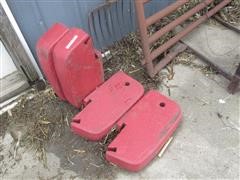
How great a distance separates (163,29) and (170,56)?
0.75ft

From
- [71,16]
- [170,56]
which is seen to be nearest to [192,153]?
[170,56]

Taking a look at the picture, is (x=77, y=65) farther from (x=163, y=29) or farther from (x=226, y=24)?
(x=226, y=24)

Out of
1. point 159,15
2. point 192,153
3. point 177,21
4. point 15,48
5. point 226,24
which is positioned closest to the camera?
point 192,153

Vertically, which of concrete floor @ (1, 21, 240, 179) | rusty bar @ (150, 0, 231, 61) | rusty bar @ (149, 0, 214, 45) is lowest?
concrete floor @ (1, 21, 240, 179)

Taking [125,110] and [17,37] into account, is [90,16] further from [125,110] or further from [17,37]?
[125,110]

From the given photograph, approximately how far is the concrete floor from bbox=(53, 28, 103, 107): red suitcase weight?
309mm

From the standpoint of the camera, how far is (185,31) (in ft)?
7.18

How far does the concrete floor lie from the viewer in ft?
5.38

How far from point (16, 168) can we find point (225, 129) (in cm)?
128

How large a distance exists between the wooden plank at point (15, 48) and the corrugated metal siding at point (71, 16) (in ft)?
0.22

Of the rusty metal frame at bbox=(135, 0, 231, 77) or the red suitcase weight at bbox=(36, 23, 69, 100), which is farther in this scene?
the rusty metal frame at bbox=(135, 0, 231, 77)

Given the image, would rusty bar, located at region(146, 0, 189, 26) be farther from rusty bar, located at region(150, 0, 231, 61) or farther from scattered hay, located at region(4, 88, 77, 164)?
scattered hay, located at region(4, 88, 77, 164)

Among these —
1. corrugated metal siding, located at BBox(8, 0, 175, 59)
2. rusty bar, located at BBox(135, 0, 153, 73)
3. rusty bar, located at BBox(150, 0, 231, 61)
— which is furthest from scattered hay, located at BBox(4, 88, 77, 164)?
rusty bar, located at BBox(150, 0, 231, 61)

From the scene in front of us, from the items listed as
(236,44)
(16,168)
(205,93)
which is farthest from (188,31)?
(16,168)
